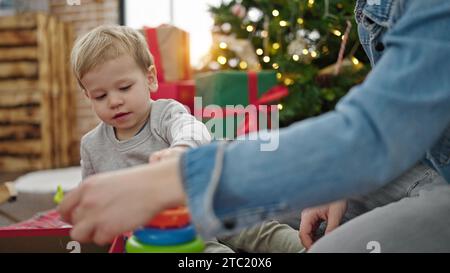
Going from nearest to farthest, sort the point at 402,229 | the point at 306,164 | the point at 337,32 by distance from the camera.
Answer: the point at 306,164, the point at 402,229, the point at 337,32

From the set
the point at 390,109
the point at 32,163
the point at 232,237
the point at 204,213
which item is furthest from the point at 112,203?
the point at 32,163

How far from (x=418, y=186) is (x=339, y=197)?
1.15 ft

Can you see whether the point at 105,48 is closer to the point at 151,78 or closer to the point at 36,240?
the point at 151,78

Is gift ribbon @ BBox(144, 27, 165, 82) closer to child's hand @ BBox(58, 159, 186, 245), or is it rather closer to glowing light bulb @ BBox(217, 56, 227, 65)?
glowing light bulb @ BBox(217, 56, 227, 65)

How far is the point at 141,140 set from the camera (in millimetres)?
748

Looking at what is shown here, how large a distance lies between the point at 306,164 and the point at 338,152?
0.02 meters

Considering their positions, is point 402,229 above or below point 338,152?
below

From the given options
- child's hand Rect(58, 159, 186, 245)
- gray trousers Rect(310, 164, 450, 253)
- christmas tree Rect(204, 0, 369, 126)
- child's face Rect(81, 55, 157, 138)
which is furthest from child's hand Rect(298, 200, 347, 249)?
christmas tree Rect(204, 0, 369, 126)

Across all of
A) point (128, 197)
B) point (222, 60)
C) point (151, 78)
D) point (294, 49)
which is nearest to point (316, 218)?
point (151, 78)

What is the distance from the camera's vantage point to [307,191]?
1.18 ft

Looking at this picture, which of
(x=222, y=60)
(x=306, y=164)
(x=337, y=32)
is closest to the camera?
(x=306, y=164)

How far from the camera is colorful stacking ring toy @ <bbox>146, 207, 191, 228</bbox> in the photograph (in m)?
0.39

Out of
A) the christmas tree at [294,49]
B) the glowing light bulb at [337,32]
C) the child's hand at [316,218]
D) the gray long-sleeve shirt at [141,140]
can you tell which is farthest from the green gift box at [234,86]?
the child's hand at [316,218]
